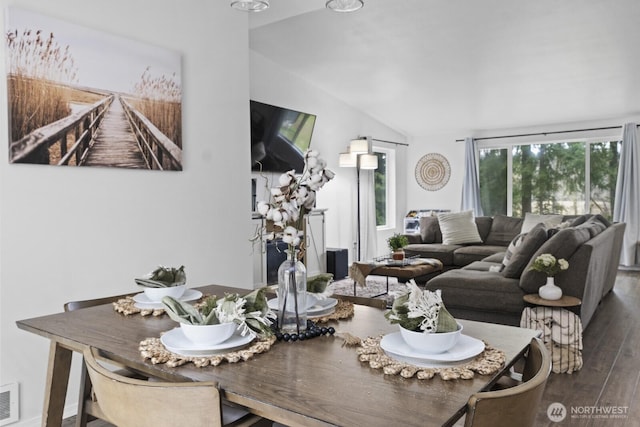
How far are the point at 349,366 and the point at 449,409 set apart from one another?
→ 32 cm

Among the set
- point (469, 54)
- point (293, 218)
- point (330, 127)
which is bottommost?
point (293, 218)

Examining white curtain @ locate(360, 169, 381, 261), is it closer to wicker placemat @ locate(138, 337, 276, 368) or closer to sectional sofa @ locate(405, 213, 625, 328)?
sectional sofa @ locate(405, 213, 625, 328)

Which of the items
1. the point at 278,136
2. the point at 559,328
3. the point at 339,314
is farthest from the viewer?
the point at 278,136

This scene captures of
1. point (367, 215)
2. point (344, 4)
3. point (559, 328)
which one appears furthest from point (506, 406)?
point (367, 215)

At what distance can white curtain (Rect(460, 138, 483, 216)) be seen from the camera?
841 cm

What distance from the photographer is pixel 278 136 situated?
598 cm

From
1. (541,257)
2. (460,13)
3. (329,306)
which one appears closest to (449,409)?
(329,306)

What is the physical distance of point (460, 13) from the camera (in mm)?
4582

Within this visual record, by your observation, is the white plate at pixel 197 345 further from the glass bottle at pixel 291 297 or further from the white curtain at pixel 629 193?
the white curtain at pixel 629 193

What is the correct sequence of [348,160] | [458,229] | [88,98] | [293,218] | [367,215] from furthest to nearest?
1. [367,215]
2. [348,160]
3. [458,229]
4. [88,98]
5. [293,218]

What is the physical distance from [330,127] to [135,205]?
15.0 feet

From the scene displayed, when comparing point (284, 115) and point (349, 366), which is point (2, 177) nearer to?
point (349, 366)

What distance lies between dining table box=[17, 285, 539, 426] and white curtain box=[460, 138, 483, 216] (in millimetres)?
7009

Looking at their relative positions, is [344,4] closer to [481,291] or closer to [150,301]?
[150,301]
